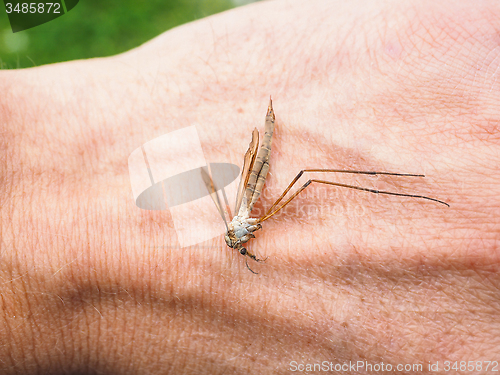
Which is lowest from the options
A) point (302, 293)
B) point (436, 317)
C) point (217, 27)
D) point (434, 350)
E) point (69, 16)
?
point (434, 350)

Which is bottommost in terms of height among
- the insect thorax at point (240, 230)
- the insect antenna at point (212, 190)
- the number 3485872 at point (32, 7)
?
the insect thorax at point (240, 230)

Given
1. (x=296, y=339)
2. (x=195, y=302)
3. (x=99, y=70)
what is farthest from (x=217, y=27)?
(x=296, y=339)

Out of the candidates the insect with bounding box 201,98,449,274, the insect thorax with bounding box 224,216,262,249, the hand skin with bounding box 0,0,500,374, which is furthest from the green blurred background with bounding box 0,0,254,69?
the insect thorax with bounding box 224,216,262,249

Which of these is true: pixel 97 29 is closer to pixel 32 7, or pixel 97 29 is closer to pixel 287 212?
pixel 32 7

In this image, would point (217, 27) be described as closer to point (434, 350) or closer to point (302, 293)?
point (302, 293)

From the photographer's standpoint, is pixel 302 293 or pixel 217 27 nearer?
pixel 302 293

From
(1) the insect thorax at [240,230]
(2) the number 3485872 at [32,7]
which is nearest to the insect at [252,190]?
(1) the insect thorax at [240,230]

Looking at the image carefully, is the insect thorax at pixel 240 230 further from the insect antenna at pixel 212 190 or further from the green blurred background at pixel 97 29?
the green blurred background at pixel 97 29
